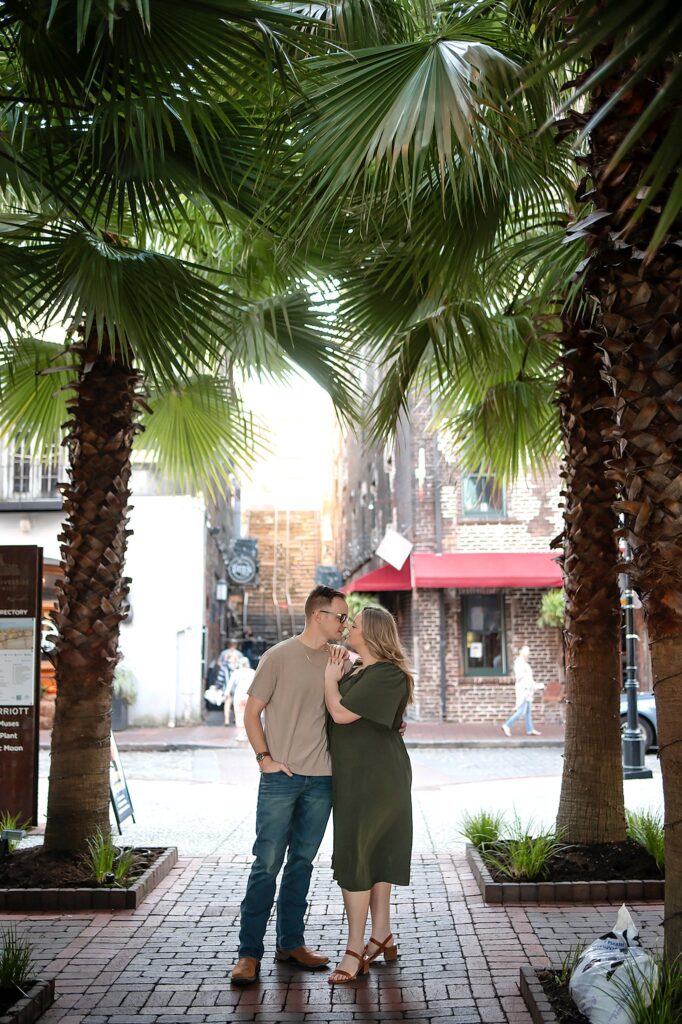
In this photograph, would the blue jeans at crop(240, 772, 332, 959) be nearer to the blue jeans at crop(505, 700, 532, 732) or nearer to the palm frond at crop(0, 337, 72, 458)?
the palm frond at crop(0, 337, 72, 458)

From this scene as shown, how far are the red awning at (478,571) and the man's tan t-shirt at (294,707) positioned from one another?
1571cm

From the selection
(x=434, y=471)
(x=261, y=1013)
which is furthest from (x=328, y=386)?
(x=434, y=471)

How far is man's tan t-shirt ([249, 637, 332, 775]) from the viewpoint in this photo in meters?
5.02

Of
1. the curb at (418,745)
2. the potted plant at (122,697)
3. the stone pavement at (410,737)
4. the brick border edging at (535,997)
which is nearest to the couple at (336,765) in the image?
the brick border edging at (535,997)

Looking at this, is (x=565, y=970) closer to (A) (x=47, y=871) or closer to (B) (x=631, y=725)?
(A) (x=47, y=871)

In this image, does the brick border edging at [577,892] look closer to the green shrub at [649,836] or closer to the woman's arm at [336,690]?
the green shrub at [649,836]

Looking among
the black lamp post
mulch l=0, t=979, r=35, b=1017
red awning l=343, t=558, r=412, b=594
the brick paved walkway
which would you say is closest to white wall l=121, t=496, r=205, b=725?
red awning l=343, t=558, r=412, b=594

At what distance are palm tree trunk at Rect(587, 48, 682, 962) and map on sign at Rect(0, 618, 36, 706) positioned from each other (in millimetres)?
5444

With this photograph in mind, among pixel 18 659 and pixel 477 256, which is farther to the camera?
pixel 18 659

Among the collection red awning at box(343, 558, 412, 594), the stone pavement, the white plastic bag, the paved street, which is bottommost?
the stone pavement

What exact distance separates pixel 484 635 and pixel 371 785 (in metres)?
17.4

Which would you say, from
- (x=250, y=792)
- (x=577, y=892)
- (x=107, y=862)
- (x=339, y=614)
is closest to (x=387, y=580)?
(x=250, y=792)

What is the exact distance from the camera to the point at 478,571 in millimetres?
21062

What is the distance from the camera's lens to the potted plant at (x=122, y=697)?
20.1m
